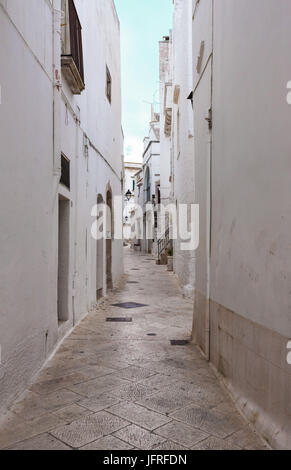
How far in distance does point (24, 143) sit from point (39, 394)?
8.22 feet

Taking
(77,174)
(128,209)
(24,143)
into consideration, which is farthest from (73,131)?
(128,209)

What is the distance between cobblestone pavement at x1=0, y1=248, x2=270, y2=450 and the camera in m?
3.31

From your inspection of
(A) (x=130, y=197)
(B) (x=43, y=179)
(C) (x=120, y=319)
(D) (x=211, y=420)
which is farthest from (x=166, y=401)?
(A) (x=130, y=197)

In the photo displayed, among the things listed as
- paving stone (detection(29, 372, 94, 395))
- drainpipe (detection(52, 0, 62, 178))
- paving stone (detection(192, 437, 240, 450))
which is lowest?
paving stone (detection(29, 372, 94, 395))

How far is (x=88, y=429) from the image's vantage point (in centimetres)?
348

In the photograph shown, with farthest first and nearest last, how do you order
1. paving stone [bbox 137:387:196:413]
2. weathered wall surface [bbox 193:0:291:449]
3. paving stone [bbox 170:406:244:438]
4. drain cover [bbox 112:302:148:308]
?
drain cover [bbox 112:302:148:308] < paving stone [bbox 137:387:196:413] < paving stone [bbox 170:406:244:438] < weathered wall surface [bbox 193:0:291:449]

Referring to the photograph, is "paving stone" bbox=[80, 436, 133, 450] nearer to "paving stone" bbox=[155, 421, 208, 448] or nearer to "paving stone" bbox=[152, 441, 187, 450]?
"paving stone" bbox=[152, 441, 187, 450]

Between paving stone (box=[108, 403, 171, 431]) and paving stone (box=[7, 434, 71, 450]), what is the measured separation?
0.67 m

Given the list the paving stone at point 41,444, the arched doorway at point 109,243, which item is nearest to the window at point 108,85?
the arched doorway at point 109,243

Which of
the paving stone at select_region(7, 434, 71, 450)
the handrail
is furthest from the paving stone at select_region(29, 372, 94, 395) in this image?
the handrail

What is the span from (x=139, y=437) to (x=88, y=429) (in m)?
0.43

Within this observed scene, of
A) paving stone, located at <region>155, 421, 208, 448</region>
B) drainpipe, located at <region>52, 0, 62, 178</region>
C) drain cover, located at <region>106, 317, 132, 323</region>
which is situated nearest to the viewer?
paving stone, located at <region>155, 421, 208, 448</region>

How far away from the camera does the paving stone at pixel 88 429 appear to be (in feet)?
10.8

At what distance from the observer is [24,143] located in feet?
14.3
